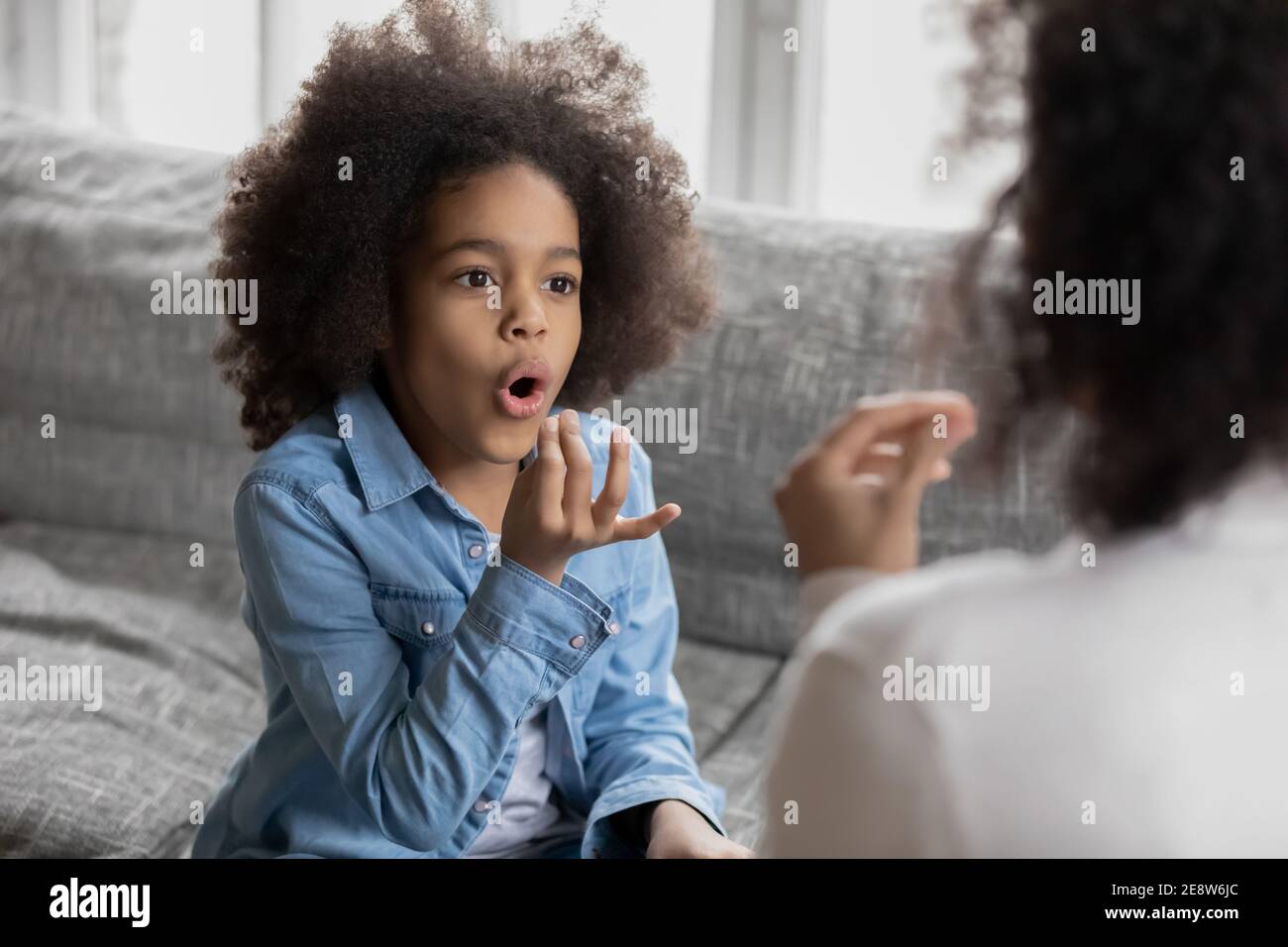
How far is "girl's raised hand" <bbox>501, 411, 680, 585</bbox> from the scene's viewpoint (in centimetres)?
60

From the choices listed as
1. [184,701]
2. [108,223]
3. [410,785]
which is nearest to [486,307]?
[410,785]

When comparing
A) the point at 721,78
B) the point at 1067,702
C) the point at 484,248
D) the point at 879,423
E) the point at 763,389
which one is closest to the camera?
the point at 1067,702

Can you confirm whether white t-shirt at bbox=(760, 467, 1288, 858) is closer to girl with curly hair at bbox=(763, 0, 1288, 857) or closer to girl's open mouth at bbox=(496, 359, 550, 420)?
girl with curly hair at bbox=(763, 0, 1288, 857)

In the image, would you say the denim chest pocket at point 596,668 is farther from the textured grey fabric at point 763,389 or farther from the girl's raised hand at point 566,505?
the textured grey fabric at point 763,389

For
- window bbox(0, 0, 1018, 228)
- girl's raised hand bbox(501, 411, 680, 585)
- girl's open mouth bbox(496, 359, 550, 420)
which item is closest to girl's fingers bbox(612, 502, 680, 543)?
girl's raised hand bbox(501, 411, 680, 585)

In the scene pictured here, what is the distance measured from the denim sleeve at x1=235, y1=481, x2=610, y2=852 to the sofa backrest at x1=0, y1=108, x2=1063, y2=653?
1.10ft

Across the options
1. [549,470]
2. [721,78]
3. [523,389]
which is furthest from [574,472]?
[721,78]

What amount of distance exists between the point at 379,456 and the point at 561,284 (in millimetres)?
135

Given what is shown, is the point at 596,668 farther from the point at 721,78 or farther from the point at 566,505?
the point at 721,78

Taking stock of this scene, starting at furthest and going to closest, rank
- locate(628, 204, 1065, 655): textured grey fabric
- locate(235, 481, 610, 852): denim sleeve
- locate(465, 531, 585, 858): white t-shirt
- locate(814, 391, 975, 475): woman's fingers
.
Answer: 1. locate(628, 204, 1065, 655): textured grey fabric
2. locate(465, 531, 585, 858): white t-shirt
3. locate(235, 481, 610, 852): denim sleeve
4. locate(814, 391, 975, 475): woman's fingers

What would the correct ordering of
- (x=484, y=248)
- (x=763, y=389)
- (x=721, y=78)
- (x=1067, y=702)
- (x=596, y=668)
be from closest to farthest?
(x=1067, y=702) → (x=484, y=248) → (x=596, y=668) → (x=763, y=389) → (x=721, y=78)

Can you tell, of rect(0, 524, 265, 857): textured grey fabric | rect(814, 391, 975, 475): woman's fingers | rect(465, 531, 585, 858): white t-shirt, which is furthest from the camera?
rect(0, 524, 265, 857): textured grey fabric

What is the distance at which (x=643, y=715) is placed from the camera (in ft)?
2.64
